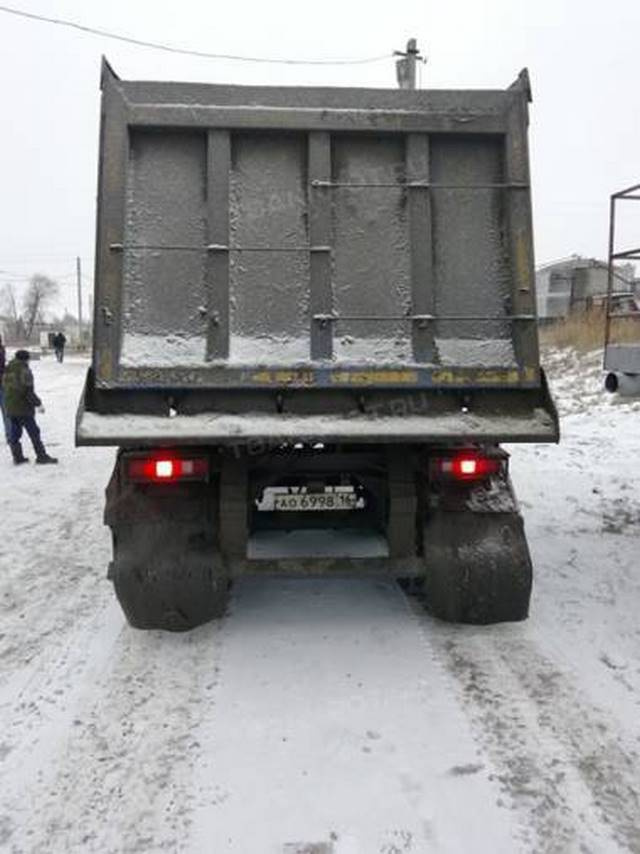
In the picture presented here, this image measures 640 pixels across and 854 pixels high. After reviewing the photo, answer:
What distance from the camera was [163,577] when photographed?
4930mm

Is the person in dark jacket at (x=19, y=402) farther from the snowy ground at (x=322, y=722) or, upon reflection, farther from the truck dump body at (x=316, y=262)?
the truck dump body at (x=316, y=262)

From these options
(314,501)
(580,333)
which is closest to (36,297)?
(580,333)

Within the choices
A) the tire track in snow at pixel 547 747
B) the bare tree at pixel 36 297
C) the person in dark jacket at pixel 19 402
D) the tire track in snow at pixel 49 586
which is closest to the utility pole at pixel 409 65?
the person in dark jacket at pixel 19 402


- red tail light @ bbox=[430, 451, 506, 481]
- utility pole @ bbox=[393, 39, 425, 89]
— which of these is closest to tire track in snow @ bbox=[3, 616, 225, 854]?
red tail light @ bbox=[430, 451, 506, 481]

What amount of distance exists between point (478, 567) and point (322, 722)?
59.7 inches

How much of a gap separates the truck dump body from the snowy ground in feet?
4.34

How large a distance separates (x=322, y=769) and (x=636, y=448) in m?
9.97

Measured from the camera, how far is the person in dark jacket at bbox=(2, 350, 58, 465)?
11711 millimetres

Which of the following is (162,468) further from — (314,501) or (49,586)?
(49,586)

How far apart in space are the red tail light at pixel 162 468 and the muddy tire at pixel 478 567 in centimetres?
149

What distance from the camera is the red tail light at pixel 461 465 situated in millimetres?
4938

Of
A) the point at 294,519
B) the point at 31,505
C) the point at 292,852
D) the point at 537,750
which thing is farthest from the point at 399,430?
the point at 31,505

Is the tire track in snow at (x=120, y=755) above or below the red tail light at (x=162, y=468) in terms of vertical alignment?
below

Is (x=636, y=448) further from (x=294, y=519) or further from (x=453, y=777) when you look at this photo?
(x=453, y=777)
